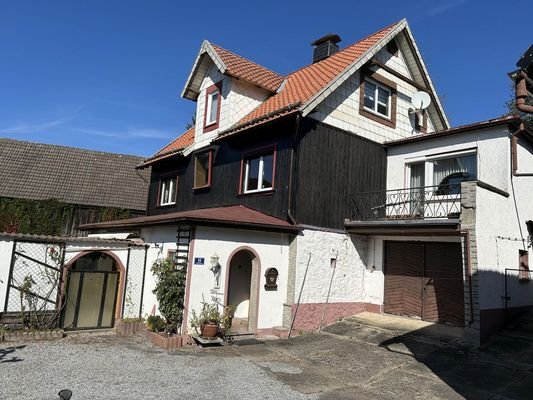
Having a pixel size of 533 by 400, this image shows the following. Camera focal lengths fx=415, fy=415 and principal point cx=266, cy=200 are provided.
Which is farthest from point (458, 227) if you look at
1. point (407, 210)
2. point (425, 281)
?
point (407, 210)

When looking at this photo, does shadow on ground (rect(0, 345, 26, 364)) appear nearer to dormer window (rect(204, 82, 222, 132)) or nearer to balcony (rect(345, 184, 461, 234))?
balcony (rect(345, 184, 461, 234))

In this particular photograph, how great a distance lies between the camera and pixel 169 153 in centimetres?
1855

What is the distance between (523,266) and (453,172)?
3443 mm

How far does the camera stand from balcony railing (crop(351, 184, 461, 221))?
509 inches

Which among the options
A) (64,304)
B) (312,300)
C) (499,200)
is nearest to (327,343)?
(312,300)

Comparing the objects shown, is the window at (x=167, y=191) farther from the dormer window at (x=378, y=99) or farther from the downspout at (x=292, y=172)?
the dormer window at (x=378, y=99)

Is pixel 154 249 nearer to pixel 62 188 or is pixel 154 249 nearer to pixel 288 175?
pixel 288 175

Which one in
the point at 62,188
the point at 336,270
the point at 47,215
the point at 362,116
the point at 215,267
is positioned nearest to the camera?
the point at 215,267

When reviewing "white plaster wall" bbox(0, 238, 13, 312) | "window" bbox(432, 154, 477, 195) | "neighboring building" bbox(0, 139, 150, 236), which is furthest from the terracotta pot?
"neighboring building" bbox(0, 139, 150, 236)

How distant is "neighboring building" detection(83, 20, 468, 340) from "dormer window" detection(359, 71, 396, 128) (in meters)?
0.04

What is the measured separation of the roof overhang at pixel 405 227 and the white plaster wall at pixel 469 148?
7.41 feet

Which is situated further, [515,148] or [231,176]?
[231,176]

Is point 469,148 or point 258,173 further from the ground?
point 469,148

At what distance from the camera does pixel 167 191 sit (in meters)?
19.6
